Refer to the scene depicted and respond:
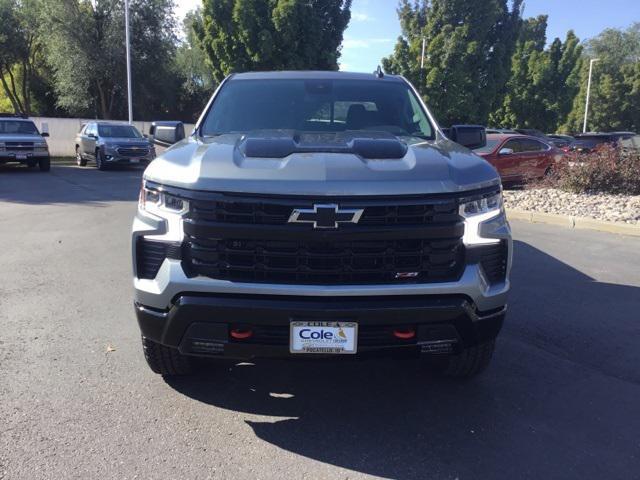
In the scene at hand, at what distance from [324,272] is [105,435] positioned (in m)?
1.54

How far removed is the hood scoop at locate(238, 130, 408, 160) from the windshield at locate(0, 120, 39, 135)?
1864 centimetres

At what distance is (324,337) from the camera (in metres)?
2.86

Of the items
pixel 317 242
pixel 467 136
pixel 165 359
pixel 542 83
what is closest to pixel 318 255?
pixel 317 242

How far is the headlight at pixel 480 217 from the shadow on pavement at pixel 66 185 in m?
10.9

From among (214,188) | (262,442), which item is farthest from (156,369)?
(214,188)

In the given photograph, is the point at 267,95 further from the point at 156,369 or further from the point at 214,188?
the point at 156,369

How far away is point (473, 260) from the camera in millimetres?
2977

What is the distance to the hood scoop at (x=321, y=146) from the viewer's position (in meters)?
3.13

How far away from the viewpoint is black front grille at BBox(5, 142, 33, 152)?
18.5 meters

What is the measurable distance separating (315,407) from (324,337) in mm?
839

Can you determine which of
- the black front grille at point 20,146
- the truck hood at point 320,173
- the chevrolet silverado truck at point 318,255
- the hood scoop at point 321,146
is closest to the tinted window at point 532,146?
the hood scoop at point 321,146

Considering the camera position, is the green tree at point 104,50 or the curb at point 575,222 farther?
the green tree at point 104,50

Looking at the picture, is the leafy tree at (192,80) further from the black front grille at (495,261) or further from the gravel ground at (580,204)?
the black front grille at (495,261)

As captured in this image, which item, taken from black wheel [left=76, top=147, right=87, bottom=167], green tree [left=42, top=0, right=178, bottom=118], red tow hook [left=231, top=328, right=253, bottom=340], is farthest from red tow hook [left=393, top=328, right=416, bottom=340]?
green tree [left=42, top=0, right=178, bottom=118]
